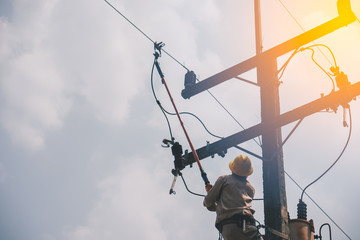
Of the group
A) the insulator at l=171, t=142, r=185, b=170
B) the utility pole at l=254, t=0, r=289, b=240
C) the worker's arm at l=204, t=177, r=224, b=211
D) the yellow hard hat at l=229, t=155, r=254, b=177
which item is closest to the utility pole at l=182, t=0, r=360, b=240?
the utility pole at l=254, t=0, r=289, b=240

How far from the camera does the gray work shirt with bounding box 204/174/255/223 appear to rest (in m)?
4.49

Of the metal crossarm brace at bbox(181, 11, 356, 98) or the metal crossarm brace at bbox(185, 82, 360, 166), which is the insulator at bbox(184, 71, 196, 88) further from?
the metal crossarm brace at bbox(185, 82, 360, 166)

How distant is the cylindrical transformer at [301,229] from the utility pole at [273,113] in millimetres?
136

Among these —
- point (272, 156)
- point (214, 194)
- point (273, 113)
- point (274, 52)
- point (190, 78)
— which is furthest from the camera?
point (190, 78)

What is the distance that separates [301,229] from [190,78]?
3469mm

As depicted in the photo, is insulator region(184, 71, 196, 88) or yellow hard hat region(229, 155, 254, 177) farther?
insulator region(184, 71, 196, 88)

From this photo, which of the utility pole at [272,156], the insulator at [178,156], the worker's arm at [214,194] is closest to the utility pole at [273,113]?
the utility pole at [272,156]

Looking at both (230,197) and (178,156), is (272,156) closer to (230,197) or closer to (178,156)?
(230,197)

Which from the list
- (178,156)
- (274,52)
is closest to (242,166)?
(178,156)

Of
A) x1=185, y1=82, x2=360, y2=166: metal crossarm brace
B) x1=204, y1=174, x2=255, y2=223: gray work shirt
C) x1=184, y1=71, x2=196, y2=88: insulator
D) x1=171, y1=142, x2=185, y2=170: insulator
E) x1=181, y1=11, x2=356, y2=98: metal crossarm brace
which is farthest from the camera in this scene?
x1=184, y1=71, x2=196, y2=88: insulator

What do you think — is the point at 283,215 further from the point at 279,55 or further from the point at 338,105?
the point at 279,55

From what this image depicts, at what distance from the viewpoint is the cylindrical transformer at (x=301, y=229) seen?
4547mm

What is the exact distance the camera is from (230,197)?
4609 millimetres

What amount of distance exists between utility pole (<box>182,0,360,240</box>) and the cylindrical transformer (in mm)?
136
